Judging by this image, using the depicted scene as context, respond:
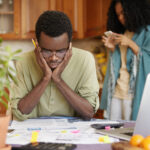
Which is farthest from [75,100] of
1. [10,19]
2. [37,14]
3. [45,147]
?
[10,19]

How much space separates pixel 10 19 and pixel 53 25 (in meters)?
2.37

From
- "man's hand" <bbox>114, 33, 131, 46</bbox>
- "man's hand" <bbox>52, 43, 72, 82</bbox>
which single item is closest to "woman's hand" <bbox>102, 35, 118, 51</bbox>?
"man's hand" <bbox>114, 33, 131, 46</bbox>

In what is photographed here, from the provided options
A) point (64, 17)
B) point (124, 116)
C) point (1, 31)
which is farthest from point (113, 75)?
point (1, 31)

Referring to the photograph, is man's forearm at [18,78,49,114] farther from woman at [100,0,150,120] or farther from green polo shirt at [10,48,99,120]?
woman at [100,0,150,120]

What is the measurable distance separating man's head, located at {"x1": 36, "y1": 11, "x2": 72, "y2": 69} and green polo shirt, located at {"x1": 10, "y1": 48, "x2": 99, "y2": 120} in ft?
0.49

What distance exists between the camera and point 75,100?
4.94 feet

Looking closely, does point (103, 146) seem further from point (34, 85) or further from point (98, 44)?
point (98, 44)

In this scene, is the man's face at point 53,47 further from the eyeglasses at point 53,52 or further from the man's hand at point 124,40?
the man's hand at point 124,40

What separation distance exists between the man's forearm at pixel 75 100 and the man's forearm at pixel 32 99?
9 centimetres

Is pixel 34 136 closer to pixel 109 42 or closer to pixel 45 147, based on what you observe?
pixel 45 147

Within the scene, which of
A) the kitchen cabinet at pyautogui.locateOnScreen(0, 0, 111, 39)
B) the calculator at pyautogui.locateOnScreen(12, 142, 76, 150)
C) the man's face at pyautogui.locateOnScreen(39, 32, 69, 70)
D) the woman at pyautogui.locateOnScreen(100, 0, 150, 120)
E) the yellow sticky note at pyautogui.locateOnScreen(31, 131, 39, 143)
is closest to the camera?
the calculator at pyautogui.locateOnScreen(12, 142, 76, 150)

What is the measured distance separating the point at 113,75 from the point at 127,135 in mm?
1482

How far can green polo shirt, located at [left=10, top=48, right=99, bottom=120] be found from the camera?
1.57 m

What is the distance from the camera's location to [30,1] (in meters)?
3.59
